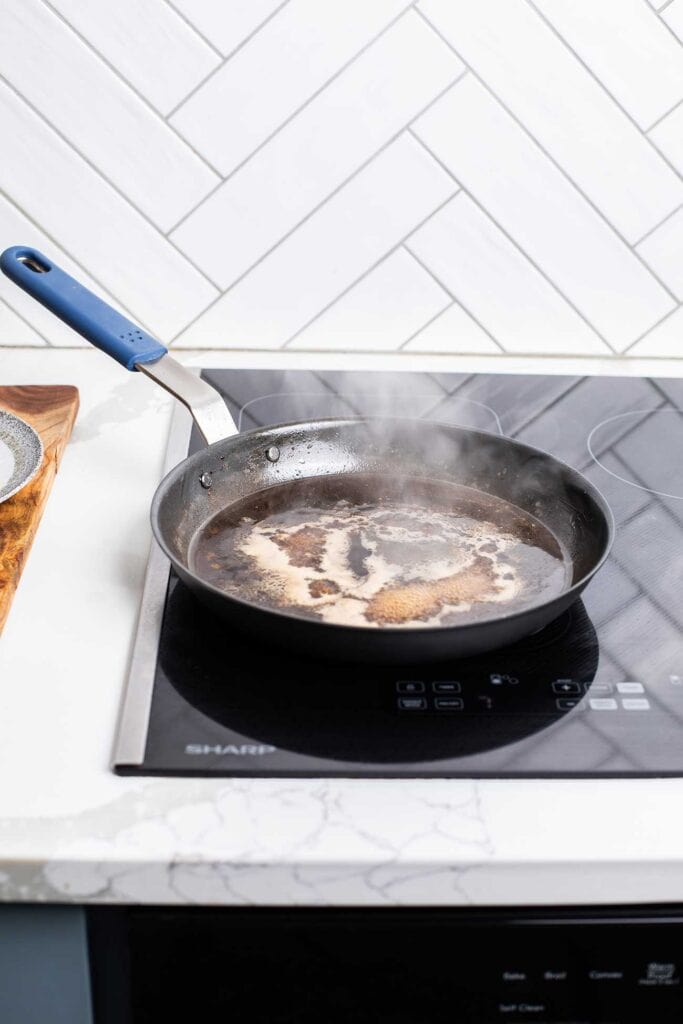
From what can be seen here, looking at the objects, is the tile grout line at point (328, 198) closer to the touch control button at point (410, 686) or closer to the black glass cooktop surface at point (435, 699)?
the black glass cooktop surface at point (435, 699)

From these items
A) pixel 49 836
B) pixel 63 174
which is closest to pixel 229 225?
pixel 63 174

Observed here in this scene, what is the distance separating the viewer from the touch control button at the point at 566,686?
73cm

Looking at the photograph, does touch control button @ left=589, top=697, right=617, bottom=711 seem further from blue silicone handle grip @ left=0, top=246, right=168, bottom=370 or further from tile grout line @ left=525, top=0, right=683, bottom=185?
tile grout line @ left=525, top=0, right=683, bottom=185

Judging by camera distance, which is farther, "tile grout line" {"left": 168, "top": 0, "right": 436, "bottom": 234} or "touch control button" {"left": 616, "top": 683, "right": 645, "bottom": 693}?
"tile grout line" {"left": 168, "top": 0, "right": 436, "bottom": 234}

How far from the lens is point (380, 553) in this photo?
2.80 feet

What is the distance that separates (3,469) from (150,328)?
417 mm

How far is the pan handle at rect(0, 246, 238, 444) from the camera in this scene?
99 centimetres

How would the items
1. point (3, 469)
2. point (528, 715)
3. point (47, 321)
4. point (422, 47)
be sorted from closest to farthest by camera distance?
point (528, 715) < point (3, 469) < point (422, 47) < point (47, 321)

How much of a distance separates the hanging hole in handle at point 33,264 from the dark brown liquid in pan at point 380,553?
0.37 meters

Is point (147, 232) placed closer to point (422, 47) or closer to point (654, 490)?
point (422, 47)

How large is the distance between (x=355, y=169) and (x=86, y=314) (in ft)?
1.35

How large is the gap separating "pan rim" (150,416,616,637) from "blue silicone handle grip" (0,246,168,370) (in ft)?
0.46

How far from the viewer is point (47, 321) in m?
1.31

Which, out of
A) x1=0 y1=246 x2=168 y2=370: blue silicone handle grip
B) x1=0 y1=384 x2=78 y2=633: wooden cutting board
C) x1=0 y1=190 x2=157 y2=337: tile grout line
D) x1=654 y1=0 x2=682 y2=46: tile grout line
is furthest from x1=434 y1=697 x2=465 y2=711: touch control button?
x1=654 y1=0 x2=682 y2=46: tile grout line
